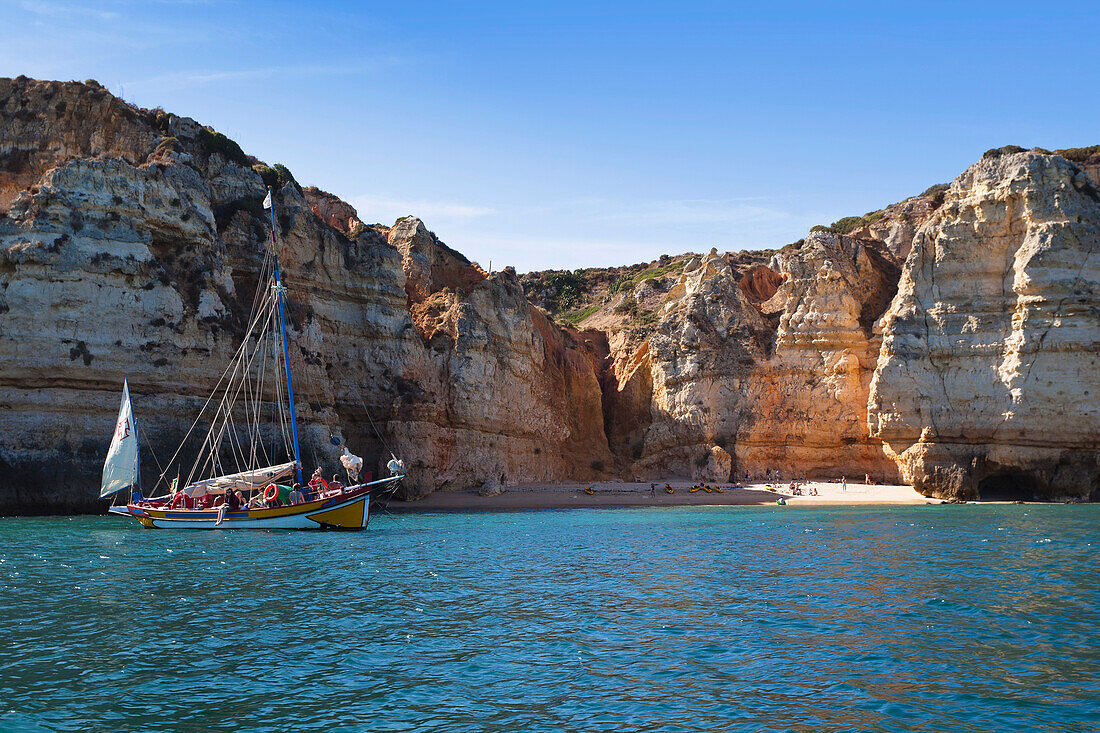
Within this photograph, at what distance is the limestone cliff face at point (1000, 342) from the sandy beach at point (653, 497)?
101 inches

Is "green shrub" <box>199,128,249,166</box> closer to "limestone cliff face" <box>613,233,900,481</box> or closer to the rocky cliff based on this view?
the rocky cliff

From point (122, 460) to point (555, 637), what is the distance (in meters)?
26.1

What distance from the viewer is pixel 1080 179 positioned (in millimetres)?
44875

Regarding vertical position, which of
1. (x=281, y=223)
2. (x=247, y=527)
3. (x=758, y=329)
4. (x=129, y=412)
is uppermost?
(x=281, y=223)

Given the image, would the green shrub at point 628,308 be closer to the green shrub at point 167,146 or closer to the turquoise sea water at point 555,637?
the green shrub at point 167,146

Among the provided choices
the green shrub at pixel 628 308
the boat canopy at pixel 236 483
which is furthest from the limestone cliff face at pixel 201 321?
the green shrub at pixel 628 308

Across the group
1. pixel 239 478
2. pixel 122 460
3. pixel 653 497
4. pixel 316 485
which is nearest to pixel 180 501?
pixel 239 478

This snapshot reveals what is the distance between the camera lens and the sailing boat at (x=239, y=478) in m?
32.8

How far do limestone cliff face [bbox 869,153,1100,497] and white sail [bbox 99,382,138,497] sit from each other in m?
38.0

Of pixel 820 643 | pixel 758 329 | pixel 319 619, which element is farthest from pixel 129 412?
pixel 758 329

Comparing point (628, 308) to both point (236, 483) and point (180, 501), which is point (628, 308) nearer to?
point (236, 483)

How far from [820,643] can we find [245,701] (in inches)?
331

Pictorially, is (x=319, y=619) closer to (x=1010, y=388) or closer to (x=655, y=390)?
(x=1010, y=388)

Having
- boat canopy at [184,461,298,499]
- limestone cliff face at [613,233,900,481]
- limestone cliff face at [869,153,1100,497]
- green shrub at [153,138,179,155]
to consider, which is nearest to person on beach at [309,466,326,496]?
boat canopy at [184,461,298,499]
